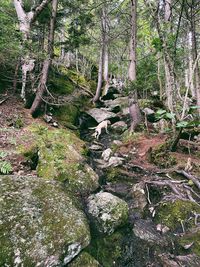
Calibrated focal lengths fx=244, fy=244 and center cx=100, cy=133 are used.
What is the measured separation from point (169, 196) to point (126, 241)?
163 cm

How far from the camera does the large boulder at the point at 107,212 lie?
432 cm

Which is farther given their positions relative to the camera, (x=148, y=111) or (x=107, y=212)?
(x=148, y=111)

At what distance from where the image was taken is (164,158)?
286 inches

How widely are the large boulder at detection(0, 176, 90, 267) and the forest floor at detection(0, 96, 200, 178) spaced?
4.35 ft

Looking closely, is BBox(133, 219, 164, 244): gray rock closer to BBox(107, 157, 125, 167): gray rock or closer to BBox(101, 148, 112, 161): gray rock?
BBox(107, 157, 125, 167): gray rock

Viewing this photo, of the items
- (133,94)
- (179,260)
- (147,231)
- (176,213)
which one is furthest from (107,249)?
(133,94)

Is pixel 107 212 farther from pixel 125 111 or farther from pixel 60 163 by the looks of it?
pixel 125 111

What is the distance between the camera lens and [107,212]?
448 cm

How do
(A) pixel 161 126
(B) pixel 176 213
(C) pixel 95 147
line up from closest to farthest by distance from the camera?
(B) pixel 176 213, (C) pixel 95 147, (A) pixel 161 126

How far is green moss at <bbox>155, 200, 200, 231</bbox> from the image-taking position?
4.68 metres

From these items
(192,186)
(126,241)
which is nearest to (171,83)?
(192,186)

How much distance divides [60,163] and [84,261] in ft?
8.88

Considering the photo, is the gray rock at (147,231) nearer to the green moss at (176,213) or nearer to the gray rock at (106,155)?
the green moss at (176,213)

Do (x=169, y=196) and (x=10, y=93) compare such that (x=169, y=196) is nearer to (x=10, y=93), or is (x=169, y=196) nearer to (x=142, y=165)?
(x=142, y=165)
